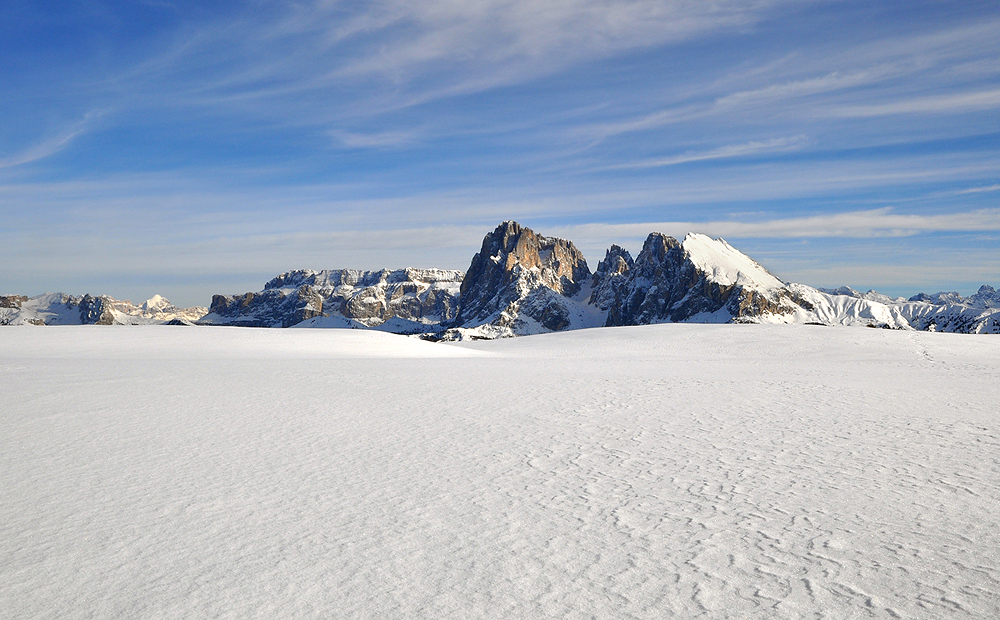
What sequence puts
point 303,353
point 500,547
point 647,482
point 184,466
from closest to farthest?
1. point 500,547
2. point 647,482
3. point 184,466
4. point 303,353

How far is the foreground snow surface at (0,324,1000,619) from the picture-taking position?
13.9ft

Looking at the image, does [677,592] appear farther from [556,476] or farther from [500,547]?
[556,476]

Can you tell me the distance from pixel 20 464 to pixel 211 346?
2008 cm

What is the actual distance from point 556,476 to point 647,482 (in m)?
1.13

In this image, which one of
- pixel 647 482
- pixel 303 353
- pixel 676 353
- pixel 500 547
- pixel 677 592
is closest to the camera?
pixel 677 592

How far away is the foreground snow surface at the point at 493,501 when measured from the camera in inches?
167

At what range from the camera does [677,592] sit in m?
4.24

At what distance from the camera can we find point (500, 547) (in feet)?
16.5

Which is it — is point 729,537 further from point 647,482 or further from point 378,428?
point 378,428

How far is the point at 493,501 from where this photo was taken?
6223mm

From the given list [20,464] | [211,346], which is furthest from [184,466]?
[211,346]

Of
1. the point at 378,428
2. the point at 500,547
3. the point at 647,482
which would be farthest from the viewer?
the point at 378,428

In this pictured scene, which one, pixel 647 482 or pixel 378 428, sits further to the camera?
pixel 378 428

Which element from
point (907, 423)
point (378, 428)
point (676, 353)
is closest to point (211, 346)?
point (378, 428)
